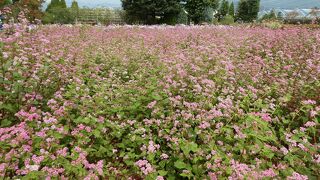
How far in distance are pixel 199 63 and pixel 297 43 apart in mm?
3591

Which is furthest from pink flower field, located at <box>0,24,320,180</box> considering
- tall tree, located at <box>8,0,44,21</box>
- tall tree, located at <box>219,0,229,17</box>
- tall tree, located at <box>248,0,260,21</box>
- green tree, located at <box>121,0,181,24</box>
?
tall tree, located at <box>219,0,229,17</box>

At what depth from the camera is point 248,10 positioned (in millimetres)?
36625

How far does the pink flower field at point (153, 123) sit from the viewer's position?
8.39ft

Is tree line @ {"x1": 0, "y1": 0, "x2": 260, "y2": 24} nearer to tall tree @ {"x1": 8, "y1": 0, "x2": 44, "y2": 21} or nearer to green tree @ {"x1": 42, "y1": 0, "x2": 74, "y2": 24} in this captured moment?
green tree @ {"x1": 42, "y1": 0, "x2": 74, "y2": 24}

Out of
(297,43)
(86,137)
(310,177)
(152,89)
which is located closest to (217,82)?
(152,89)

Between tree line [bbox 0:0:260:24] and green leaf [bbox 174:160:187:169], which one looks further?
tree line [bbox 0:0:260:24]

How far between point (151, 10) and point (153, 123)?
79.4 ft

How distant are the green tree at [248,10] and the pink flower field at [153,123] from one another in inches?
1300

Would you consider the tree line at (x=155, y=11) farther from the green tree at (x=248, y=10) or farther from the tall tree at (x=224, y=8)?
the tall tree at (x=224, y=8)

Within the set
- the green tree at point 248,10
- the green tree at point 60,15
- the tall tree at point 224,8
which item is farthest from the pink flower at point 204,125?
the tall tree at point 224,8

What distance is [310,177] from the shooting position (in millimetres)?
2795

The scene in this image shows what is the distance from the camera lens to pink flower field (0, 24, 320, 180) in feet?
8.39

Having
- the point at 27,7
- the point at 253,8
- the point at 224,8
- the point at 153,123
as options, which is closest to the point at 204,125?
the point at 153,123

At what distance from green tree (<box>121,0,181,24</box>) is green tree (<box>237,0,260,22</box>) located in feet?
41.5
